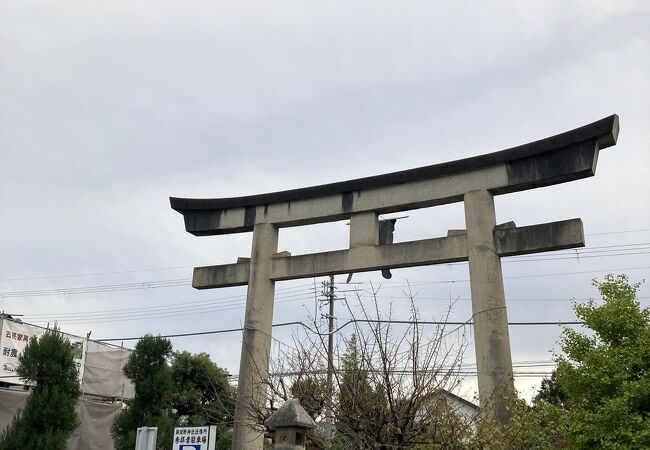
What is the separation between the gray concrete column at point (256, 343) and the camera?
10.5m

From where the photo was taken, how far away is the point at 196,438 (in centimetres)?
854

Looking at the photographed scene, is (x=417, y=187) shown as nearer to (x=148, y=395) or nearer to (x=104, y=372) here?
(x=148, y=395)

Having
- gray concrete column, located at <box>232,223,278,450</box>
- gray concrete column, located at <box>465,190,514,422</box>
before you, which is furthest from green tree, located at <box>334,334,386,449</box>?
gray concrete column, located at <box>232,223,278,450</box>

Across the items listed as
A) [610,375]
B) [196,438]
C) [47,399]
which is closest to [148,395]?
[47,399]

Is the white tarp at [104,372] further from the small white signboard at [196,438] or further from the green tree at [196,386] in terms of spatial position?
the small white signboard at [196,438]

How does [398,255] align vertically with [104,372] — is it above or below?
above

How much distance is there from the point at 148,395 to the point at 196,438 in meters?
5.54

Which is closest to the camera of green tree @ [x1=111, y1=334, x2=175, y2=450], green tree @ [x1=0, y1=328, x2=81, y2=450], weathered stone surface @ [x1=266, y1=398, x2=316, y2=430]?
weathered stone surface @ [x1=266, y1=398, x2=316, y2=430]

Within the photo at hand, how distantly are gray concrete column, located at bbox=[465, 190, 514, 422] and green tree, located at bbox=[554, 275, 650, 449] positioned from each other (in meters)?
1.06

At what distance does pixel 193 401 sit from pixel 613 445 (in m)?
12.9

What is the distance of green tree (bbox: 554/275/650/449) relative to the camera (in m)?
8.12

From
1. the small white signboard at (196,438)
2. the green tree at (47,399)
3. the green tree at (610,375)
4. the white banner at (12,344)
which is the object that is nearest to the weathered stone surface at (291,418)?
the small white signboard at (196,438)

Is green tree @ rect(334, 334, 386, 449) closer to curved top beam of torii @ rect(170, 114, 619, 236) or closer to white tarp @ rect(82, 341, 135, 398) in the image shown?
curved top beam of torii @ rect(170, 114, 619, 236)

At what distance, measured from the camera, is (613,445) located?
796cm
